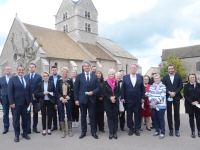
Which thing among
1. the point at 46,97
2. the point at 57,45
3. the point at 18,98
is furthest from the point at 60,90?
the point at 57,45

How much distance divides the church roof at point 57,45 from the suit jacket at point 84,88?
1839cm

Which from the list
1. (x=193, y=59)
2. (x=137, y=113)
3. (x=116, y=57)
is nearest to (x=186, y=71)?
(x=193, y=59)

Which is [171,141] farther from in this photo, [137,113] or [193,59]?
[193,59]

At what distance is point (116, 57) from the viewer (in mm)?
32438

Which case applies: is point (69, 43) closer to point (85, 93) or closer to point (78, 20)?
point (78, 20)

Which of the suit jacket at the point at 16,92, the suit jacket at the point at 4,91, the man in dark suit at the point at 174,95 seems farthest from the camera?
the suit jacket at the point at 4,91

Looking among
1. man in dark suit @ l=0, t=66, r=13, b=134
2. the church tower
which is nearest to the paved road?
man in dark suit @ l=0, t=66, r=13, b=134

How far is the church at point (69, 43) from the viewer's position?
2413 cm

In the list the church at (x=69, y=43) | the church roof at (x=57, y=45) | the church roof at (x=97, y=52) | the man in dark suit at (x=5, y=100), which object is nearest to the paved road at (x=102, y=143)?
the man in dark suit at (x=5, y=100)

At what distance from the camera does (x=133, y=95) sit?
5.84 metres

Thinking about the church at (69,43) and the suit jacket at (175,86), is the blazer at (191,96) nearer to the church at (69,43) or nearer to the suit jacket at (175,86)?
the suit jacket at (175,86)

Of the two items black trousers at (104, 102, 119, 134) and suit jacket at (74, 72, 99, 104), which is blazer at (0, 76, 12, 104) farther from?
black trousers at (104, 102, 119, 134)

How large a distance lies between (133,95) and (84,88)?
58.4 inches

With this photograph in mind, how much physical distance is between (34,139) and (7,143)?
0.69 metres
